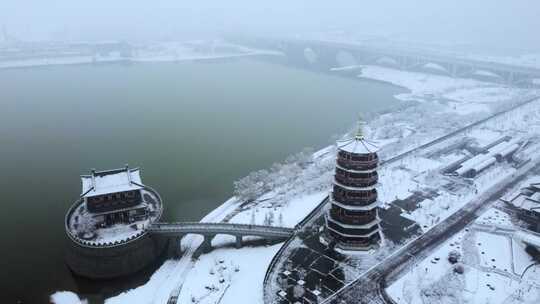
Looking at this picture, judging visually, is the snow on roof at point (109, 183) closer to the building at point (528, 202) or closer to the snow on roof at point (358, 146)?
the snow on roof at point (358, 146)

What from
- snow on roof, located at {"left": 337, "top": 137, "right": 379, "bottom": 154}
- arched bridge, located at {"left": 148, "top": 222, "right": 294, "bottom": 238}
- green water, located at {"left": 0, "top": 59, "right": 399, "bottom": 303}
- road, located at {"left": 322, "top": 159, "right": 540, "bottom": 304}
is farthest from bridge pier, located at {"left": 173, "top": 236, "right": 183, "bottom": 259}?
snow on roof, located at {"left": 337, "top": 137, "right": 379, "bottom": 154}

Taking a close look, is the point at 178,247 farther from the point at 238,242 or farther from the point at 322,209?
the point at 322,209

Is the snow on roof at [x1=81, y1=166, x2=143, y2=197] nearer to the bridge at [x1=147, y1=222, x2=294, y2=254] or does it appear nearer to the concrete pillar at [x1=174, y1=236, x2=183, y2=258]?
the bridge at [x1=147, y1=222, x2=294, y2=254]

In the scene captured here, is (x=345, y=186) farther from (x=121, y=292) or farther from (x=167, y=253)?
(x=121, y=292)

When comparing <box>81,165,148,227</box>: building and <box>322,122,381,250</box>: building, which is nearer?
<box>322,122,381,250</box>: building

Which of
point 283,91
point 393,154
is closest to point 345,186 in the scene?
point 393,154

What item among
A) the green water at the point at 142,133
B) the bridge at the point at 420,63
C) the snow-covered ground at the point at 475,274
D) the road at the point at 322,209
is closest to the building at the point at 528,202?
the snow-covered ground at the point at 475,274

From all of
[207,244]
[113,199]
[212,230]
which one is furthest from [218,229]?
[113,199]
